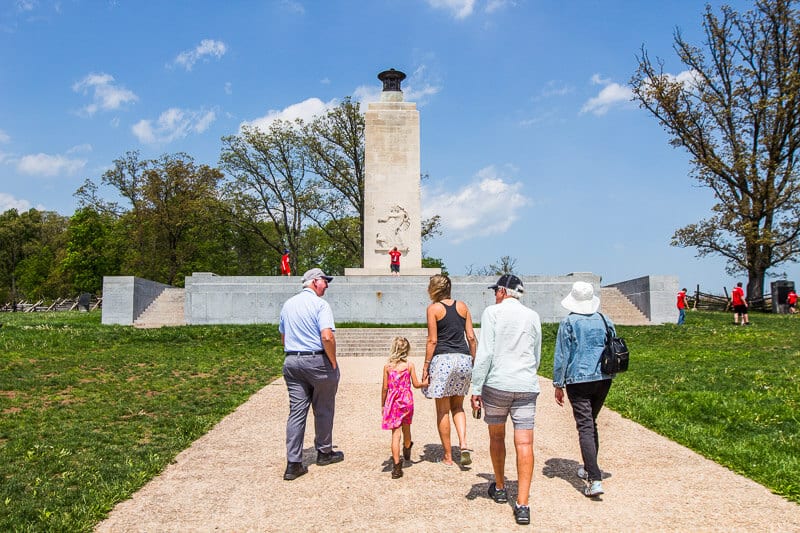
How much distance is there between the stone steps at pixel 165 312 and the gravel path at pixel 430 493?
675 inches

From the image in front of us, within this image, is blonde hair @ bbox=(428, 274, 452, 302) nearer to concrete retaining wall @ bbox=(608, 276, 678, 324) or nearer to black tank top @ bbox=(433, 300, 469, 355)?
black tank top @ bbox=(433, 300, 469, 355)

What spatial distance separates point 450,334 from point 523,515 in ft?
5.89

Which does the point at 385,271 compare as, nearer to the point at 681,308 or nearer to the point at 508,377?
the point at 681,308

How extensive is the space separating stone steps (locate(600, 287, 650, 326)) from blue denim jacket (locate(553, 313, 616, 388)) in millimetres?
18443

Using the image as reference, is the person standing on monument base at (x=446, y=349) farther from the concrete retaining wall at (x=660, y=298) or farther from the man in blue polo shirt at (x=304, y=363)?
the concrete retaining wall at (x=660, y=298)

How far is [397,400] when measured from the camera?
594 centimetres

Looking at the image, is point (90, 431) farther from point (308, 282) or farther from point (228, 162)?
point (228, 162)

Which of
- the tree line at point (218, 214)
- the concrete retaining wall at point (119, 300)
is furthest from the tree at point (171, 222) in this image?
the concrete retaining wall at point (119, 300)

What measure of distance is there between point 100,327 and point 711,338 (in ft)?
60.6

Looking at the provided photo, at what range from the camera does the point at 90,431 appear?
7621 mm

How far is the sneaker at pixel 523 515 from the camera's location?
456 centimetres

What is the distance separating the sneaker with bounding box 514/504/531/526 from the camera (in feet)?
15.0

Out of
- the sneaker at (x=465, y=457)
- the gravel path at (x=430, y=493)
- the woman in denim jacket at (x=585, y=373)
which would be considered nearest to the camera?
the gravel path at (x=430, y=493)

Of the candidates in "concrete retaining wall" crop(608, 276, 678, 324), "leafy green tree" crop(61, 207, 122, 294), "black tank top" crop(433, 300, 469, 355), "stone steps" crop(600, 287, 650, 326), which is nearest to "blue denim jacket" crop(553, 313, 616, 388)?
"black tank top" crop(433, 300, 469, 355)
